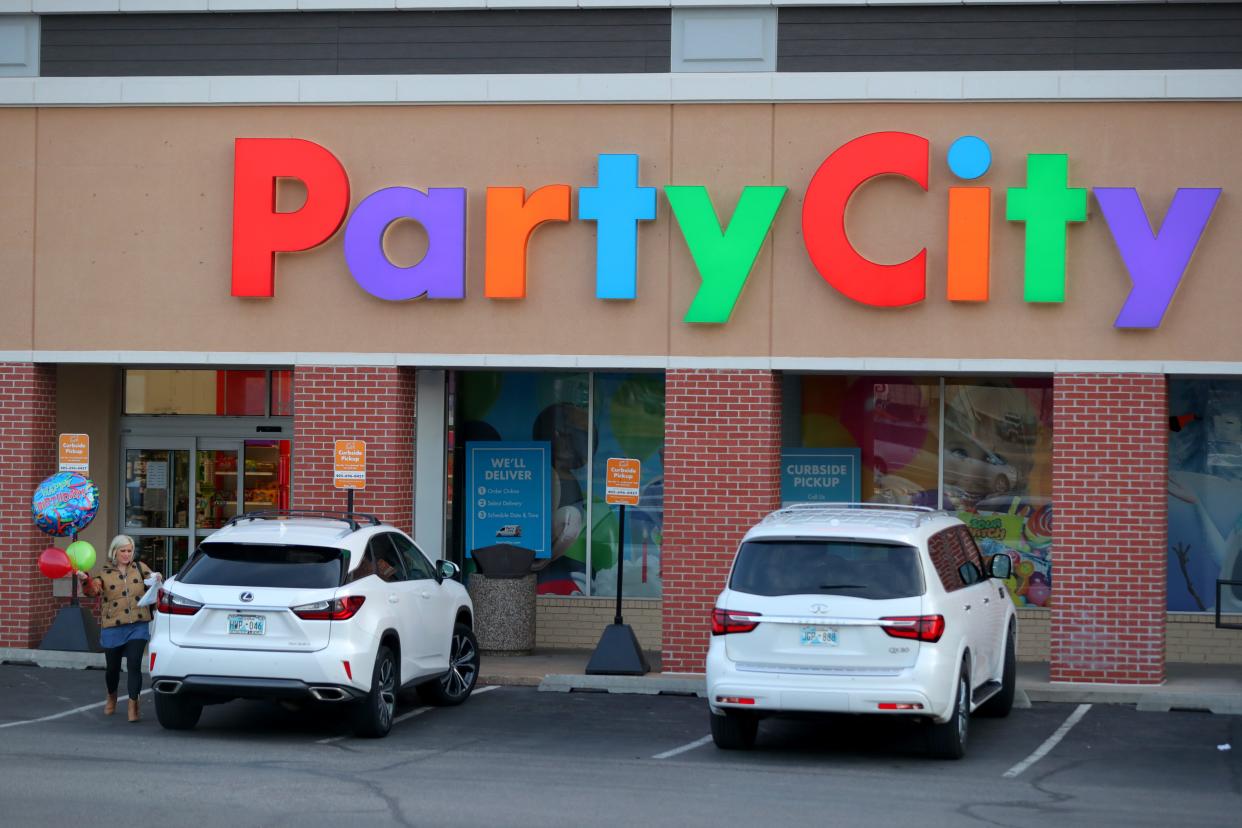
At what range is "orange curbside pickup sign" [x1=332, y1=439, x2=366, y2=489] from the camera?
17.2m

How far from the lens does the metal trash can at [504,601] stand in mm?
18531

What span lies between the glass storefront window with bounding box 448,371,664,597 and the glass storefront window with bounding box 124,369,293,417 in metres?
2.59

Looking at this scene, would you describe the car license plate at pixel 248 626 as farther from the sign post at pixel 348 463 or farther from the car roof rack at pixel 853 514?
the sign post at pixel 348 463

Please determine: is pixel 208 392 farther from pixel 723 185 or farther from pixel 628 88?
pixel 723 185

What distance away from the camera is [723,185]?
17.3m

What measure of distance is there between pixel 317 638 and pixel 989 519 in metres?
9.25

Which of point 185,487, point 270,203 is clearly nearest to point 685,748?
point 270,203

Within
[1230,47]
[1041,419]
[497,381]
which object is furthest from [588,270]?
[1230,47]

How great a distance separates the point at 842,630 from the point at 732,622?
32.0 inches

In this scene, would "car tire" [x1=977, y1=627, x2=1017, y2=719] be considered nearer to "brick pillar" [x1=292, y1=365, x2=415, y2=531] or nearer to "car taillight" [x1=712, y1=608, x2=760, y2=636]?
"car taillight" [x1=712, y1=608, x2=760, y2=636]

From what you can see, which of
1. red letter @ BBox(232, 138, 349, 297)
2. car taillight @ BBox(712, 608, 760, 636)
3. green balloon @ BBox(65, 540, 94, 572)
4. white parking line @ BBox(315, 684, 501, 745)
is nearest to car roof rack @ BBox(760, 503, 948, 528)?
car taillight @ BBox(712, 608, 760, 636)

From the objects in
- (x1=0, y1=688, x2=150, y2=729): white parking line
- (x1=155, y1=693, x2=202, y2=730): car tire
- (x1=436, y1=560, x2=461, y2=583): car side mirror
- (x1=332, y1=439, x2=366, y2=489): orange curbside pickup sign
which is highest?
(x1=332, y1=439, x2=366, y2=489): orange curbside pickup sign

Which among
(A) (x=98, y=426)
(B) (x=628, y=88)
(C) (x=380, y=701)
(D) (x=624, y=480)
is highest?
(B) (x=628, y=88)

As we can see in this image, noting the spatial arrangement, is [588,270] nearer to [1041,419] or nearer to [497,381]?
[497,381]
